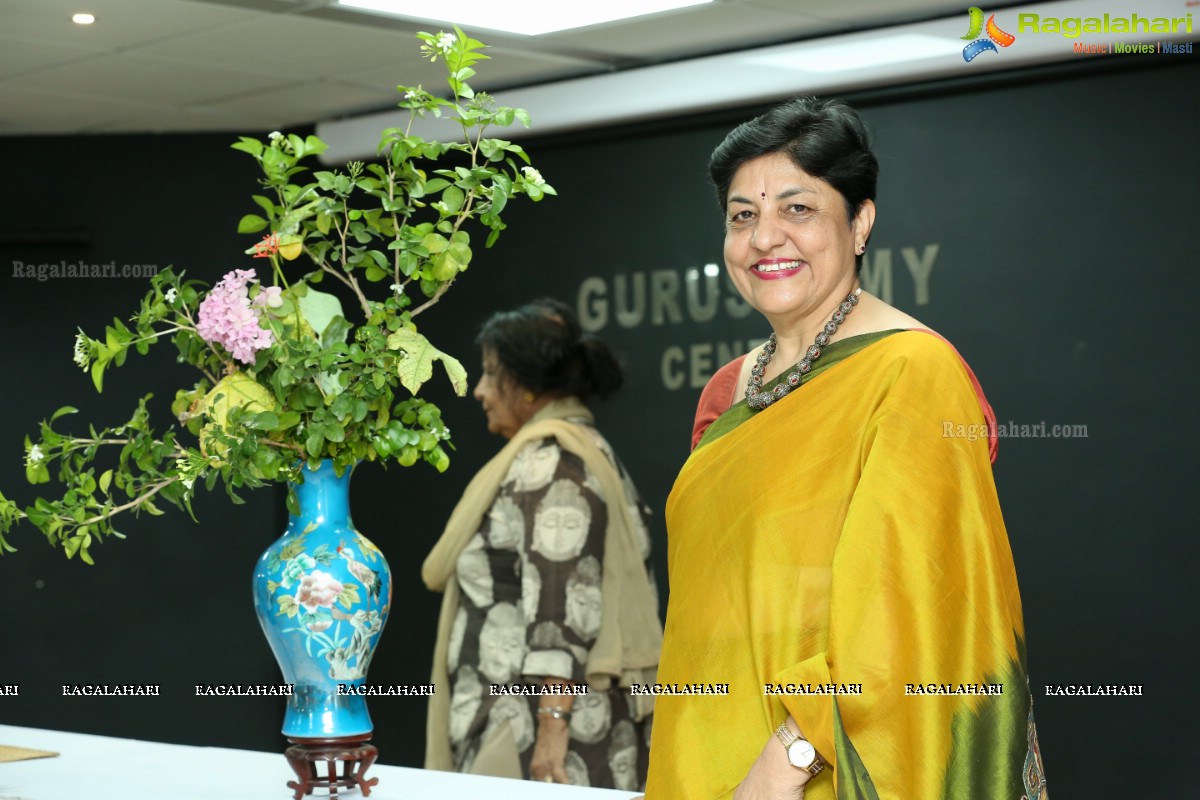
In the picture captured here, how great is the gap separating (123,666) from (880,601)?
385cm

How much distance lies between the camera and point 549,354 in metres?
3.26

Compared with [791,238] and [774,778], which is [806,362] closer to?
[791,238]

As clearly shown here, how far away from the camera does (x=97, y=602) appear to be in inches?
187

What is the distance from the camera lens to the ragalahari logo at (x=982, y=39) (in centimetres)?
348

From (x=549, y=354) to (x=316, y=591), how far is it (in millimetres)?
1539

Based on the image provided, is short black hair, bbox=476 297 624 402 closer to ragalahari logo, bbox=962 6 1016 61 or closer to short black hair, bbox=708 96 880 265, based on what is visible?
ragalahari logo, bbox=962 6 1016 61

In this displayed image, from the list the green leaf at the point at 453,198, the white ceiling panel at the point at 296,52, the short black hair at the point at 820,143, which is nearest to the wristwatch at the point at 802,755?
the short black hair at the point at 820,143

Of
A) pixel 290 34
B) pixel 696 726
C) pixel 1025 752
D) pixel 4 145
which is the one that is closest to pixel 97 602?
pixel 4 145

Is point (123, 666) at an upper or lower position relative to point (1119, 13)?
lower

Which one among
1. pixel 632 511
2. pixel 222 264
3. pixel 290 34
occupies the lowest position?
pixel 632 511

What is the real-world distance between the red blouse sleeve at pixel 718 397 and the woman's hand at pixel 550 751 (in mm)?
1201

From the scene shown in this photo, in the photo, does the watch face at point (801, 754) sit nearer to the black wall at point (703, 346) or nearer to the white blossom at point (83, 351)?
the white blossom at point (83, 351)

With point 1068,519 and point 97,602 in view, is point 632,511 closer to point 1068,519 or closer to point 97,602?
point 1068,519

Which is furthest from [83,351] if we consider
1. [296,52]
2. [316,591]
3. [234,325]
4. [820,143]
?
[296,52]
